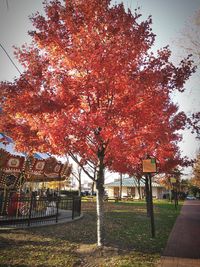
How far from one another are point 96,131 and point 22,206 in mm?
8963

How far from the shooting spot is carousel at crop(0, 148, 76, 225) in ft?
45.3

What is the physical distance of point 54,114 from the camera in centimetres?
816

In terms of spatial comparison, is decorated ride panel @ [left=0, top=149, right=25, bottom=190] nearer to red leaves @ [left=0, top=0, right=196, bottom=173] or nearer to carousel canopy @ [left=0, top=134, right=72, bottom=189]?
carousel canopy @ [left=0, top=134, right=72, bottom=189]

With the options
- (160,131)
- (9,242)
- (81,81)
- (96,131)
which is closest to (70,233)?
(9,242)

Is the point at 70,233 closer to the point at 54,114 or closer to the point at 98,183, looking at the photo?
the point at 98,183

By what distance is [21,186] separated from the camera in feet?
56.7

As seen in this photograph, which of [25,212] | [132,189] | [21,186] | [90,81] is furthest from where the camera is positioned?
[132,189]

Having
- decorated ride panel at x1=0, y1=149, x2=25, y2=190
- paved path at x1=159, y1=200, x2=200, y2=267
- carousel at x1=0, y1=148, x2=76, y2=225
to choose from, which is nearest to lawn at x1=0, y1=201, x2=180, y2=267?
paved path at x1=159, y1=200, x2=200, y2=267

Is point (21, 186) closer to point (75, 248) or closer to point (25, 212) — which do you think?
point (25, 212)

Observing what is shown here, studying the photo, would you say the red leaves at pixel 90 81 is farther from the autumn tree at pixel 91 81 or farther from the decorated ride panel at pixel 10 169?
the decorated ride panel at pixel 10 169

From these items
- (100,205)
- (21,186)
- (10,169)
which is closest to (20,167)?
(10,169)

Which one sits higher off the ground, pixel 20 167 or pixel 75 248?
pixel 20 167

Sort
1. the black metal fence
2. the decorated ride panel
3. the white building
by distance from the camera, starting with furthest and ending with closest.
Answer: the white building, the decorated ride panel, the black metal fence

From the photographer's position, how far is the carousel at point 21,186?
45.3 feet
